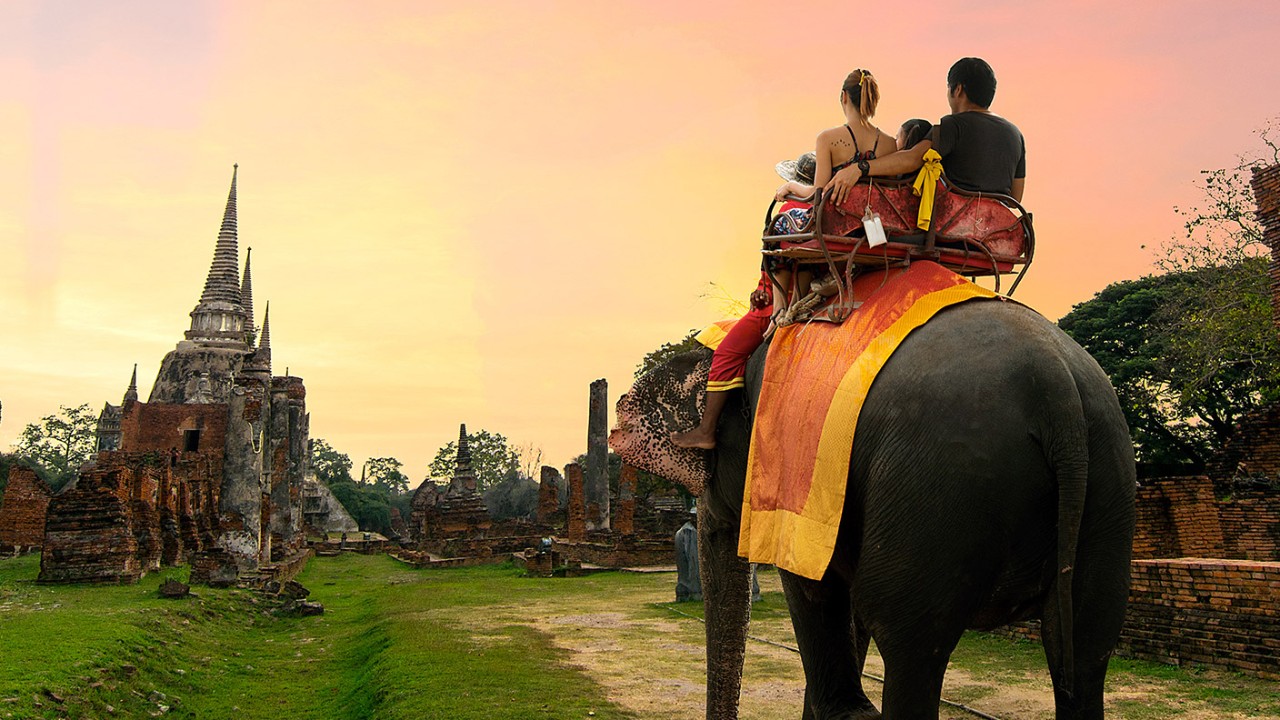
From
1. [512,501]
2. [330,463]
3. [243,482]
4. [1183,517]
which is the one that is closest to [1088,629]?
[1183,517]

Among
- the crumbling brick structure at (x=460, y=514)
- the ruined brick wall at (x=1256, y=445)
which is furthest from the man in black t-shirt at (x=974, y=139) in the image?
the crumbling brick structure at (x=460, y=514)

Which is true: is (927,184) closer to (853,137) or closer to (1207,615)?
(853,137)

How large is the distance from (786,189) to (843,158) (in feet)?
0.89

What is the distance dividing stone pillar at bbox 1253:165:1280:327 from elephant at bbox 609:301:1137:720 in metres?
14.6

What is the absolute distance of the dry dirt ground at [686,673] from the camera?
22.1ft

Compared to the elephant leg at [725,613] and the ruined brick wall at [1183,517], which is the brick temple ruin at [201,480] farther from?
the ruined brick wall at [1183,517]

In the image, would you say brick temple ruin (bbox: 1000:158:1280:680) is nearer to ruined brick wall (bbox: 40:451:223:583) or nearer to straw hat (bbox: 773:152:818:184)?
straw hat (bbox: 773:152:818:184)

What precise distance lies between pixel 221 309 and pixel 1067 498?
157 ft

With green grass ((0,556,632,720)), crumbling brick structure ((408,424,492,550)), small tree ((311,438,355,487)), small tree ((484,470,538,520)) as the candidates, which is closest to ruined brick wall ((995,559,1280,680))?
green grass ((0,556,632,720))

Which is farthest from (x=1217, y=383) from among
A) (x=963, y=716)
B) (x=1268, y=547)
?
(x=963, y=716)

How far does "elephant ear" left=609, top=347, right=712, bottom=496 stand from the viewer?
4316mm

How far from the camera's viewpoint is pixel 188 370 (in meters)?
44.5

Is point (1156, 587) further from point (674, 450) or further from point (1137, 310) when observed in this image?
point (1137, 310)

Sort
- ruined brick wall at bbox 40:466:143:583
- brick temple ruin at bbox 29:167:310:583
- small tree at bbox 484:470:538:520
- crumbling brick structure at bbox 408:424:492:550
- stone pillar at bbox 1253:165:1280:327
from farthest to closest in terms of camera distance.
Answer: small tree at bbox 484:470:538:520 < crumbling brick structure at bbox 408:424:492:550 < brick temple ruin at bbox 29:167:310:583 < stone pillar at bbox 1253:165:1280:327 < ruined brick wall at bbox 40:466:143:583
